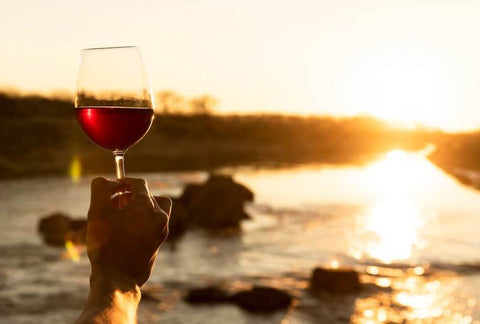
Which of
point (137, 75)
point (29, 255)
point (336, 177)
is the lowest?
point (336, 177)

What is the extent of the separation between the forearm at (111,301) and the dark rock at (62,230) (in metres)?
24.5

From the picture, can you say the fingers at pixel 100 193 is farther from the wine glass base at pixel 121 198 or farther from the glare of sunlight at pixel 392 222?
the glare of sunlight at pixel 392 222

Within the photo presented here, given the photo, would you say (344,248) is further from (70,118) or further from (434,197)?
(70,118)

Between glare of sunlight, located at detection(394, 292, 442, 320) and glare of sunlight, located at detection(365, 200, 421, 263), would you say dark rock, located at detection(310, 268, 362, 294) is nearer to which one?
glare of sunlight, located at detection(394, 292, 442, 320)

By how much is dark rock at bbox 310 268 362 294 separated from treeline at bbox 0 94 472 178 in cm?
3459

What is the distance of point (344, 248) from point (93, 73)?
26.1m

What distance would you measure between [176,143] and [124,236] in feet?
295

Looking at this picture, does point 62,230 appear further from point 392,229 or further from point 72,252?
point 392,229

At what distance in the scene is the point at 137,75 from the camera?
6.73 ft

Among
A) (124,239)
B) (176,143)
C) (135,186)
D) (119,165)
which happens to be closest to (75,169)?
(176,143)

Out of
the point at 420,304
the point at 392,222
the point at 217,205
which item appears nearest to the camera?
the point at 420,304

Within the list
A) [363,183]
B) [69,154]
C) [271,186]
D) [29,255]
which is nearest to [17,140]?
[69,154]

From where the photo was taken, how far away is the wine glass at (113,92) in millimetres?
2037

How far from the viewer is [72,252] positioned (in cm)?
2472
